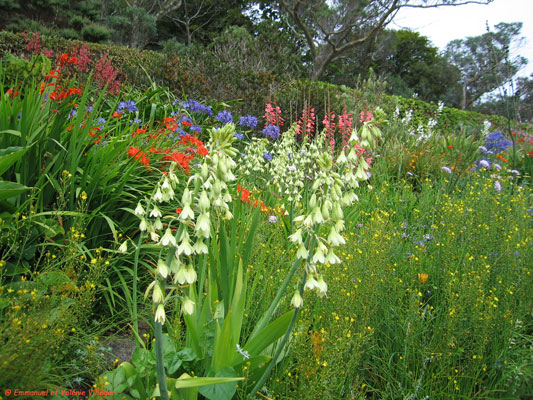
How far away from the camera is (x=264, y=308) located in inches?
Result: 82.4

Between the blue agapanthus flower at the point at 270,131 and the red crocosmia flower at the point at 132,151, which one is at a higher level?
the blue agapanthus flower at the point at 270,131

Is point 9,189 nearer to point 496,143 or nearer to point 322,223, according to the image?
point 322,223

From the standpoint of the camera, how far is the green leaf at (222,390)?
137 cm

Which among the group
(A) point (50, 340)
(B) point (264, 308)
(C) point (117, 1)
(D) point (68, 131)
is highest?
(C) point (117, 1)

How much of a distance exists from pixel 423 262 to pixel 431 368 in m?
0.94

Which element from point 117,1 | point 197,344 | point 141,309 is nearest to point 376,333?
point 197,344

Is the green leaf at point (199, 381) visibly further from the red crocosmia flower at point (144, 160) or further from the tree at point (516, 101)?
the tree at point (516, 101)

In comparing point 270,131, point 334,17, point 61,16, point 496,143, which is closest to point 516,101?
point 496,143

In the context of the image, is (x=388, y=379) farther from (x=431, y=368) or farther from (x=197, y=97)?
(x=197, y=97)

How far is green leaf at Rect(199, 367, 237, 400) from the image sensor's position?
1373 millimetres

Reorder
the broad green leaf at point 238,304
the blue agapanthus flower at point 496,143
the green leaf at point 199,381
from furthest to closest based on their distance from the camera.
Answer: the blue agapanthus flower at point 496,143
the broad green leaf at point 238,304
the green leaf at point 199,381

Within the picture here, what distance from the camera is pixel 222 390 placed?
1.39 meters

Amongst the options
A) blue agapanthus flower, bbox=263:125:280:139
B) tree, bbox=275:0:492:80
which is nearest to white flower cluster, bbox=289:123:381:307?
blue agapanthus flower, bbox=263:125:280:139

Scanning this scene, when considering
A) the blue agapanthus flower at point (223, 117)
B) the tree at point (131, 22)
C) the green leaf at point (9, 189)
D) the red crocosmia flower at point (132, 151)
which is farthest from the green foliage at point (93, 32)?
the green leaf at point (9, 189)
